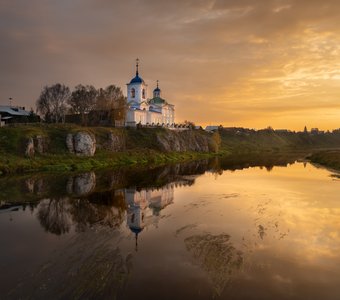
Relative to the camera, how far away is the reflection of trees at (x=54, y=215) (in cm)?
2009

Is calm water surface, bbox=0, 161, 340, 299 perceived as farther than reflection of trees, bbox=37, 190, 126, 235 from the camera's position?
No

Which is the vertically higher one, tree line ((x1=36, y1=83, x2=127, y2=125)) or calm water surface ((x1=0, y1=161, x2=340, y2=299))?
tree line ((x1=36, y1=83, x2=127, y2=125))

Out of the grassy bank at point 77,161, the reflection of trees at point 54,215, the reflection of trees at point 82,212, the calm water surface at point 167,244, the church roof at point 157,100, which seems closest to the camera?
the calm water surface at point 167,244

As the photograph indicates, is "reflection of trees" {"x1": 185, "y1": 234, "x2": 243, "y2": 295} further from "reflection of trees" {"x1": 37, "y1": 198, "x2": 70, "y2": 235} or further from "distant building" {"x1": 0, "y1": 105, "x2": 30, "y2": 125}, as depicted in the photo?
"distant building" {"x1": 0, "y1": 105, "x2": 30, "y2": 125}

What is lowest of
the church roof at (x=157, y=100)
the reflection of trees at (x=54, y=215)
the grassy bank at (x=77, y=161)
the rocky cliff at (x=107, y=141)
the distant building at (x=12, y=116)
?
the reflection of trees at (x=54, y=215)

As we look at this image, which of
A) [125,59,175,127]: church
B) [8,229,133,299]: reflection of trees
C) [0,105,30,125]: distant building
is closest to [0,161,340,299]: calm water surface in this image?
[8,229,133,299]: reflection of trees

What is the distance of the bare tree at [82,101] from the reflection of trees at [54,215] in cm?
5596

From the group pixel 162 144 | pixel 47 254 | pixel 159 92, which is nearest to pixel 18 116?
pixel 162 144

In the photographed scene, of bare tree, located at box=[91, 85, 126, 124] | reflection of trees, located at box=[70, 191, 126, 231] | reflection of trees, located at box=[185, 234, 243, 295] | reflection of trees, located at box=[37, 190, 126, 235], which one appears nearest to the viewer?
reflection of trees, located at box=[185, 234, 243, 295]

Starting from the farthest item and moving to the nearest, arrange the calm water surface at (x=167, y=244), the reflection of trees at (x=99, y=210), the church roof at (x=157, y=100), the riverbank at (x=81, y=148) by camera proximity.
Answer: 1. the church roof at (x=157, y=100)
2. the riverbank at (x=81, y=148)
3. the reflection of trees at (x=99, y=210)
4. the calm water surface at (x=167, y=244)

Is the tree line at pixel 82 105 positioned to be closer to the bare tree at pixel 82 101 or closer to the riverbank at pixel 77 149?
the bare tree at pixel 82 101

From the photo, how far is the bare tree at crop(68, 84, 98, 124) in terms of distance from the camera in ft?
266

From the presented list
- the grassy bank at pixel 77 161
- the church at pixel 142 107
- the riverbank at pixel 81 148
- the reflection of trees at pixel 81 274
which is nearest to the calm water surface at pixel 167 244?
the reflection of trees at pixel 81 274

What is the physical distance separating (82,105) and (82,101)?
949mm
